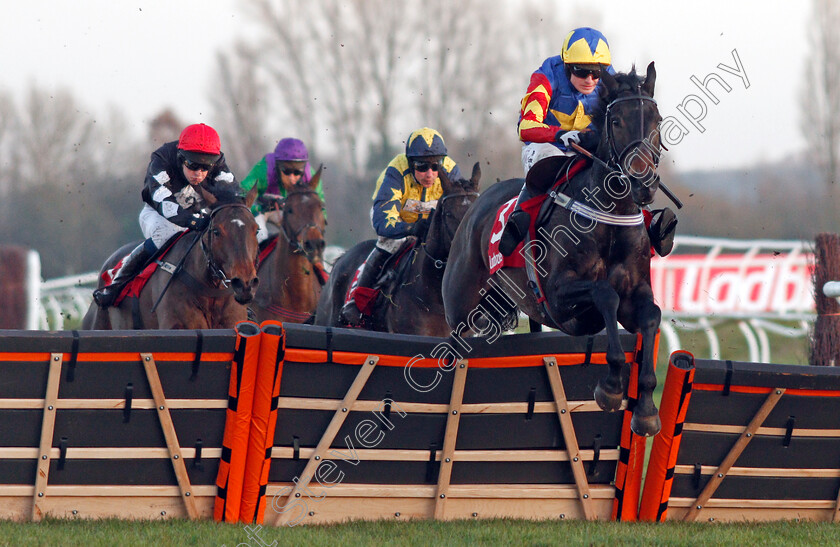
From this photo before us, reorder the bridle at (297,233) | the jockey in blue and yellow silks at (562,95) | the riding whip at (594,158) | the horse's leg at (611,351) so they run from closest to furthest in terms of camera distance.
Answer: the horse's leg at (611,351), the riding whip at (594,158), the jockey in blue and yellow silks at (562,95), the bridle at (297,233)

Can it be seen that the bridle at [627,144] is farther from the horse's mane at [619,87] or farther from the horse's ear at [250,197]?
the horse's ear at [250,197]

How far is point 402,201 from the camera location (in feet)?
24.2

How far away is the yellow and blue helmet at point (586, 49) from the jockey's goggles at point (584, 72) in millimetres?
40

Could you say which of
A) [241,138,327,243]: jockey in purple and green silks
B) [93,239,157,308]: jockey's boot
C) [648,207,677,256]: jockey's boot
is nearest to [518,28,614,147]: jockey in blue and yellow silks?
[648,207,677,256]: jockey's boot

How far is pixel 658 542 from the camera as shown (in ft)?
15.1

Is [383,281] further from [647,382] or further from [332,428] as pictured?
[647,382]

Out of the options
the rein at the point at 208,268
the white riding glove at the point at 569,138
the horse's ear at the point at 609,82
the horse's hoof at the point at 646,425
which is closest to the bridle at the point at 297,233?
the rein at the point at 208,268

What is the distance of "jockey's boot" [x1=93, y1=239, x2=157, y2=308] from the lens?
22.6ft

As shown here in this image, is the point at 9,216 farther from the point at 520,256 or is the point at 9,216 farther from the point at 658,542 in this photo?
the point at 658,542

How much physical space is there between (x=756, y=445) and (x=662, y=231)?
4.10ft

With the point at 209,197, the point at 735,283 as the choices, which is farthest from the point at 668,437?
the point at 735,283

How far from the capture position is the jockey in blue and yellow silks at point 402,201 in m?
7.04

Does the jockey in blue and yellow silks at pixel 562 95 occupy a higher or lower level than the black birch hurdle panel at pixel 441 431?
higher

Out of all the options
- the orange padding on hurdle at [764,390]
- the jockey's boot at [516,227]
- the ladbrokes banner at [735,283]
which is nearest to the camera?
the orange padding on hurdle at [764,390]
